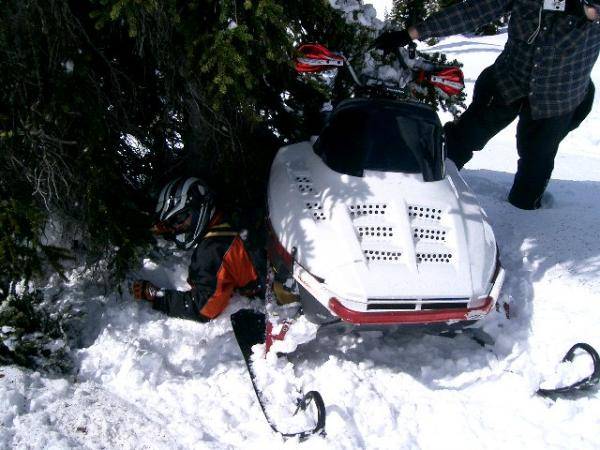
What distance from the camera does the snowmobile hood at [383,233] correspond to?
3039 millimetres

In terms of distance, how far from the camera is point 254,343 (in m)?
3.50

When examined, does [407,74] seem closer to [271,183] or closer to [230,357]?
[271,183]

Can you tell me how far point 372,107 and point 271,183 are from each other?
91 centimetres

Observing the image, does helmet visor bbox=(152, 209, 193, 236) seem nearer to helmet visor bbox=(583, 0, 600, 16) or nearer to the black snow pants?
the black snow pants

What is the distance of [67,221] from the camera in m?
3.78

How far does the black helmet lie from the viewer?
374cm

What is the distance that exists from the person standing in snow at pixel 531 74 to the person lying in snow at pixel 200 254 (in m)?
1.91

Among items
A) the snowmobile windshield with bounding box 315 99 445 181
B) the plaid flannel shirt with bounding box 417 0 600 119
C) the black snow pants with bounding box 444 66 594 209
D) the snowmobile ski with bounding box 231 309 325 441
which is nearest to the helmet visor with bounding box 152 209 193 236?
the snowmobile ski with bounding box 231 309 325 441

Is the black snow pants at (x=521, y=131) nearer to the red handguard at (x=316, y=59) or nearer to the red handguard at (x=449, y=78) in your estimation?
the red handguard at (x=449, y=78)

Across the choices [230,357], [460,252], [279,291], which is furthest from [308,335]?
[460,252]

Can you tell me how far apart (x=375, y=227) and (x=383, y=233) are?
6 cm

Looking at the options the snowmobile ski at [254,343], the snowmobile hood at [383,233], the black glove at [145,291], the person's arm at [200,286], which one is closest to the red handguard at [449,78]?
the snowmobile hood at [383,233]

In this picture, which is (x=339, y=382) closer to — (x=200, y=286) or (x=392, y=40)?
(x=200, y=286)

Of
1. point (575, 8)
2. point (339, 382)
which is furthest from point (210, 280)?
point (575, 8)
